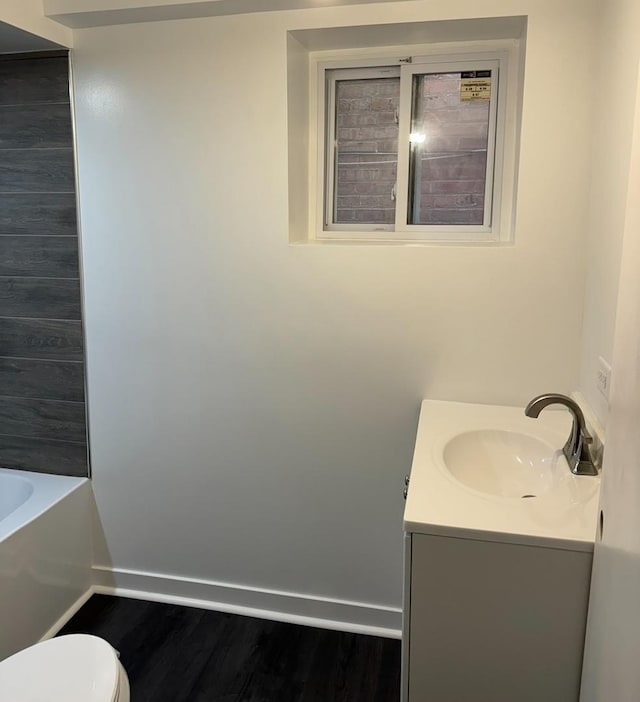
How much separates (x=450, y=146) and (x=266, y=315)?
956 mm

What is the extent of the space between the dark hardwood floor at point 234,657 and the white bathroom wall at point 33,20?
7.31 feet

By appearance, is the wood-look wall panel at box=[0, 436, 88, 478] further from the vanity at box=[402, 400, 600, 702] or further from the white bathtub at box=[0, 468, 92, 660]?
the vanity at box=[402, 400, 600, 702]

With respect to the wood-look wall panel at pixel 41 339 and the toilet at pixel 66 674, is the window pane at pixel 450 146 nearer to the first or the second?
the wood-look wall panel at pixel 41 339

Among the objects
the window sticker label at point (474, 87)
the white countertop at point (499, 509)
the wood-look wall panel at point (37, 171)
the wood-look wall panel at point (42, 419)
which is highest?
the window sticker label at point (474, 87)

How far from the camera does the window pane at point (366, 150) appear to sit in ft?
7.88

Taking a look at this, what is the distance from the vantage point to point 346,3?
207 centimetres

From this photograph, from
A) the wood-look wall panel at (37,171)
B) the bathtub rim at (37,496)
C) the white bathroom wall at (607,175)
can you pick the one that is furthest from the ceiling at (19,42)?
the white bathroom wall at (607,175)

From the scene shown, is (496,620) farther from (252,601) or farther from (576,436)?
(252,601)

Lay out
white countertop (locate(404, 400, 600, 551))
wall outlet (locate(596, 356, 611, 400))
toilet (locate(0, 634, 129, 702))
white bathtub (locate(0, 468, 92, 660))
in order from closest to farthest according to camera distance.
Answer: white countertop (locate(404, 400, 600, 551)) < toilet (locate(0, 634, 129, 702)) < wall outlet (locate(596, 356, 611, 400)) < white bathtub (locate(0, 468, 92, 660))

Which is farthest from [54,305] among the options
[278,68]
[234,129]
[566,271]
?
[566,271]

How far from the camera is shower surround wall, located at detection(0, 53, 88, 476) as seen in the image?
7.85ft

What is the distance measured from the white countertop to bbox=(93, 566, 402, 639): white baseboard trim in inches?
37.4

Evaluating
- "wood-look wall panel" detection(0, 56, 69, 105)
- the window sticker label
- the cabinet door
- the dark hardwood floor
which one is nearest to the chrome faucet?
the cabinet door

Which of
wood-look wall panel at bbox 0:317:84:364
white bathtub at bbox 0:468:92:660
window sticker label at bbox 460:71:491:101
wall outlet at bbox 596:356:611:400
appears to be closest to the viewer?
wall outlet at bbox 596:356:611:400
